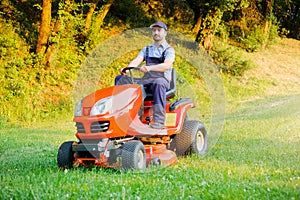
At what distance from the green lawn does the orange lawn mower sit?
0.15m

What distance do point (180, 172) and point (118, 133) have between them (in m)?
0.82

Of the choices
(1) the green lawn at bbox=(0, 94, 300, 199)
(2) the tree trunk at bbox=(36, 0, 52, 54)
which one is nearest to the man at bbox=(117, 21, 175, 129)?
(1) the green lawn at bbox=(0, 94, 300, 199)

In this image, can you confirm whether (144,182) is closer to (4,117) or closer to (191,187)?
(191,187)

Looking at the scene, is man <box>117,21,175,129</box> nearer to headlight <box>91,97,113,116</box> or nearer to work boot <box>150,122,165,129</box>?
work boot <box>150,122,165,129</box>

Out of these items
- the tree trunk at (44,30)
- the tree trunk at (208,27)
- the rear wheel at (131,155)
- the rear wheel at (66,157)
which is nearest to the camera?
the rear wheel at (131,155)

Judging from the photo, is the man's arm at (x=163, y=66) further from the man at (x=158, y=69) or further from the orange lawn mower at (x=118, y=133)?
the orange lawn mower at (x=118, y=133)

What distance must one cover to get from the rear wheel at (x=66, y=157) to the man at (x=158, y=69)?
104 centimetres

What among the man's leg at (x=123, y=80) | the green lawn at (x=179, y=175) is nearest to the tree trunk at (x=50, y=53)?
the green lawn at (x=179, y=175)

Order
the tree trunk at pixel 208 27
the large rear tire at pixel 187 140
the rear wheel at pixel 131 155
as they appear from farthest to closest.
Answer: the tree trunk at pixel 208 27 < the large rear tire at pixel 187 140 < the rear wheel at pixel 131 155

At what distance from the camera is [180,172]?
545 cm

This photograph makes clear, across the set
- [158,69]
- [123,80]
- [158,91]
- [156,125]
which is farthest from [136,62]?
[156,125]

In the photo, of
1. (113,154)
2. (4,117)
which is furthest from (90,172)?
(4,117)

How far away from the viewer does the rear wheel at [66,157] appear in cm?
572

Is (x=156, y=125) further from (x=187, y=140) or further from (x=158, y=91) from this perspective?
(x=187, y=140)
